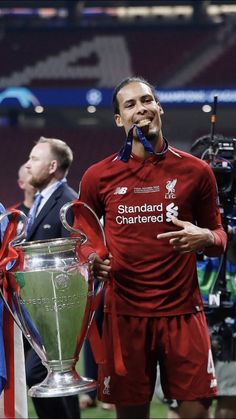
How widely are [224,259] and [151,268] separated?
0.90 metres

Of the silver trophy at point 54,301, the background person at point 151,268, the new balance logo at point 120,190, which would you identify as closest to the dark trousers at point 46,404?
the background person at point 151,268

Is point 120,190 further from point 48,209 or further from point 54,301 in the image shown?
point 48,209

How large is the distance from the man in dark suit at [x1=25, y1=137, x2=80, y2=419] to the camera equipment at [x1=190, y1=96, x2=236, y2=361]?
2.52ft

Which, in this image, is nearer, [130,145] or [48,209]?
[130,145]

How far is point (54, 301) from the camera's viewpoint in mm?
2617

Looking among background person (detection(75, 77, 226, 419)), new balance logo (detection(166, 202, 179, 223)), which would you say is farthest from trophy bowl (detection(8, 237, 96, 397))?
new balance logo (detection(166, 202, 179, 223))

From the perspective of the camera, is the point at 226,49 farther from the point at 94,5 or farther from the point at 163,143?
the point at 163,143

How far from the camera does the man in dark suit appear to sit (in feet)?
14.2

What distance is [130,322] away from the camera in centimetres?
312

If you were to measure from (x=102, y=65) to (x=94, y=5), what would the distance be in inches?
54.0

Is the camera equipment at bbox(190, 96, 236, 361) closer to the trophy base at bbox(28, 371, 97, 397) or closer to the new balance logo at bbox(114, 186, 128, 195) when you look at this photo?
the new balance logo at bbox(114, 186, 128, 195)

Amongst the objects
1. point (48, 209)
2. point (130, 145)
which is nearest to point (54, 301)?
point (130, 145)

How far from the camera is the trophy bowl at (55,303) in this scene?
261 cm

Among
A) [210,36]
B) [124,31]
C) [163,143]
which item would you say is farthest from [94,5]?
[163,143]
